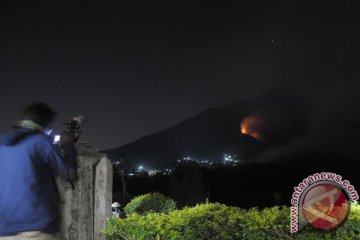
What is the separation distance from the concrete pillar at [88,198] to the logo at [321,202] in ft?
8.95

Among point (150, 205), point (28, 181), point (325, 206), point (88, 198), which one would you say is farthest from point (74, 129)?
point (150, 205)

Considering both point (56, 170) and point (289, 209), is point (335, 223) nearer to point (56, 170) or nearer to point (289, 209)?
point (289, 209)

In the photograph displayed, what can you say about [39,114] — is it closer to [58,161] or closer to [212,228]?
[58,161]

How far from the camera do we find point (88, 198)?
602cm

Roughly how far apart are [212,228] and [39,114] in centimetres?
328

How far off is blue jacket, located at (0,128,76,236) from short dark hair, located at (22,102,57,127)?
0.40 ft

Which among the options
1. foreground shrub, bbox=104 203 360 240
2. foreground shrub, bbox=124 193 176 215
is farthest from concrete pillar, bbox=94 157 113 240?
foreground shrub, bbox=124 193 176 215

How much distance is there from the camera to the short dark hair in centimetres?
370

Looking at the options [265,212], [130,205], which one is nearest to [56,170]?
[265,212]

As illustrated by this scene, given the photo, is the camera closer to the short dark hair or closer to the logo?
the short dark hair

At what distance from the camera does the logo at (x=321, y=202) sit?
6555 millimetres

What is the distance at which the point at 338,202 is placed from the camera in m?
7.32

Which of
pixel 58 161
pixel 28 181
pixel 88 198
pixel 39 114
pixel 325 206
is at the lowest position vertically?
pixel 325 206

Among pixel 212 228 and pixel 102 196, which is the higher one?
pixel 102 196
